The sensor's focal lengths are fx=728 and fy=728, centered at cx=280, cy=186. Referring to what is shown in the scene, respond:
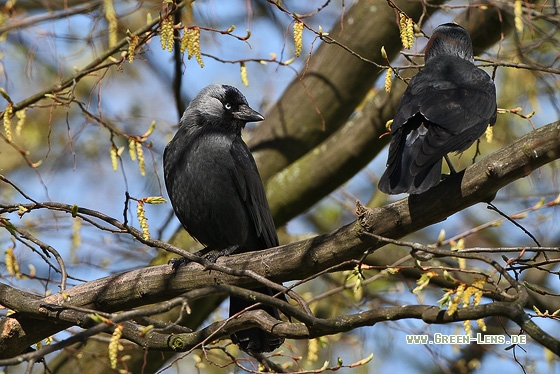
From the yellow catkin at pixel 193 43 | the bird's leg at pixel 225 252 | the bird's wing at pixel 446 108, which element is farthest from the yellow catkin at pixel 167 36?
the bird's leg at pixel 225 252

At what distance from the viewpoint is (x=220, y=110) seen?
5898 mm

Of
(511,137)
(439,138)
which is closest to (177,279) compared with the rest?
(439,138)

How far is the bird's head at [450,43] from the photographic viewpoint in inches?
206

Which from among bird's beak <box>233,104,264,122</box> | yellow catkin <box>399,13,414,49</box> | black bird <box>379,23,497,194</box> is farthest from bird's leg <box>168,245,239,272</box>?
yellow catkin <box>399,13,414,49</box>

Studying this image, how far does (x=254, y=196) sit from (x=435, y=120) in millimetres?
1797

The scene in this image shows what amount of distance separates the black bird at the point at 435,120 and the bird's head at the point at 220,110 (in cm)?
172

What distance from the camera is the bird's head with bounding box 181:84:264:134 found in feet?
19.0

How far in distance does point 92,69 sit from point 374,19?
249 centimetres

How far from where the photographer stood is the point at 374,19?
5941mm

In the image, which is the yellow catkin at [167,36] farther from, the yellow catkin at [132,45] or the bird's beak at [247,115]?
the bird's beak at [247,115]

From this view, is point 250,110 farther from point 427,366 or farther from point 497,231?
point 427,366

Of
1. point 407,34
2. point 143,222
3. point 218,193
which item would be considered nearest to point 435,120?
point 407,34

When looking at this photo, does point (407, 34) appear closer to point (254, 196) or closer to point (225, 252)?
point (254, 196)

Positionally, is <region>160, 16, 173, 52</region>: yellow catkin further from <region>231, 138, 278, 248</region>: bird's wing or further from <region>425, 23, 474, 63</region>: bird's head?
<region>425, 23, 474, 63</region>: bird's head
